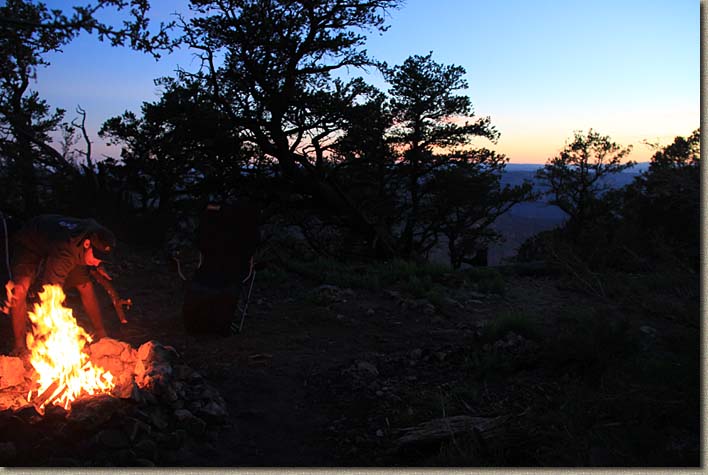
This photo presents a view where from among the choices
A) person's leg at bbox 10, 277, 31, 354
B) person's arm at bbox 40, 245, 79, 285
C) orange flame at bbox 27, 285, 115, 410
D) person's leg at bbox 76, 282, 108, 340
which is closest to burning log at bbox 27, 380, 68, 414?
orange flame at bbox 27, 285, 115, 410

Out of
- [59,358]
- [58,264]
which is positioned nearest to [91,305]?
[58,264]

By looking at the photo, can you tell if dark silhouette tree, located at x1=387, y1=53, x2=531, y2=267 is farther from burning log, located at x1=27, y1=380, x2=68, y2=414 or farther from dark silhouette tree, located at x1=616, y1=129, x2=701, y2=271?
burning log, located at x1=27, y1=380, x2=68, y2=414

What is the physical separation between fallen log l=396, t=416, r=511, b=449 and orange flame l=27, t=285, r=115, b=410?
1.76 meters

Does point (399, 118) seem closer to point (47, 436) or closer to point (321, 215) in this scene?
point (321, 215)

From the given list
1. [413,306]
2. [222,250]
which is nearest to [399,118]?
[413,306]

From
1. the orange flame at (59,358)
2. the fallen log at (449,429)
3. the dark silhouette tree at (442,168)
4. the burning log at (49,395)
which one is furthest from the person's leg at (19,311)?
the dark silhouette tree at (442,168)

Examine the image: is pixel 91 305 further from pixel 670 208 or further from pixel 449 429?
pixel 670 208

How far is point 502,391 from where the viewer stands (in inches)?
148

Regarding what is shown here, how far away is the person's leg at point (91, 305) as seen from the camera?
4426 millimetres

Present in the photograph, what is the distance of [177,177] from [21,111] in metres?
2.36

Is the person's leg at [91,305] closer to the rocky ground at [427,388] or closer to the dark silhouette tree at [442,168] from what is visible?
the rocky ground at [427,388]

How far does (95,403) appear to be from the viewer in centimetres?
302

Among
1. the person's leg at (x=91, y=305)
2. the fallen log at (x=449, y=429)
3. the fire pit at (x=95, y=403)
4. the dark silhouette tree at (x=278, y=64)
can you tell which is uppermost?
the dark silhouette tree at (x=278, y=64)

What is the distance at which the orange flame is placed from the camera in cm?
322
